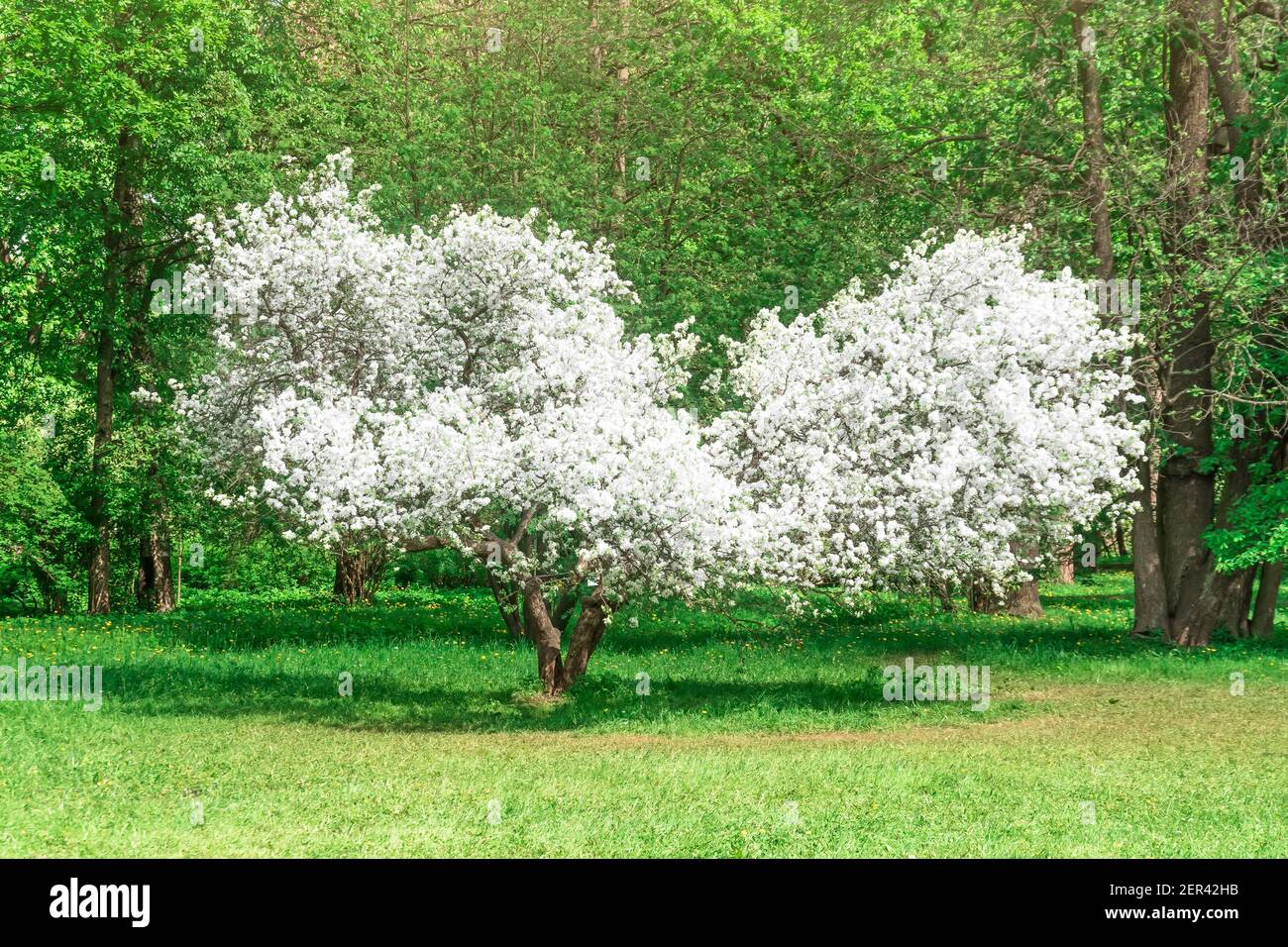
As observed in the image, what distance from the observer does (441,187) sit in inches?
1067

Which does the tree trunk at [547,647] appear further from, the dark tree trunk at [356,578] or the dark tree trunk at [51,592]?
the dark tree trunk at [51,592]

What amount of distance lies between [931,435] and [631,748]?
6.20 m

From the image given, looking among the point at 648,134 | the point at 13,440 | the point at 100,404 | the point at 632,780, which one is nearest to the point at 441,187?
the point at 648,134

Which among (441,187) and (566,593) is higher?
(441,187)

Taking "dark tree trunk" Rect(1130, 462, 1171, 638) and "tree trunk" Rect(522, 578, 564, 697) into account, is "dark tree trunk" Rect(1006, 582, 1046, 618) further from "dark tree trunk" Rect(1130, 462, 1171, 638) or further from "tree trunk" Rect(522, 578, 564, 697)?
"tree trunk" Rect(522, 578, 564, 697)

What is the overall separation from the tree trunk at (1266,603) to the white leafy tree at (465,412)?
1477cm

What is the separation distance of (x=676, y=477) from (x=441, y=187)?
42.7 ft

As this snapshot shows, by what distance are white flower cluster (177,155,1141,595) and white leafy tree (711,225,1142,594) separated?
0.15ft

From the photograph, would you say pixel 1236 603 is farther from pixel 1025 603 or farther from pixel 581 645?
pixel 581 645

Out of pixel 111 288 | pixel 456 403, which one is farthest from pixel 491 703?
pixel 111 288

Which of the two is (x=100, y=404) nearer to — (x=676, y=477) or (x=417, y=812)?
(x=676, y=477)

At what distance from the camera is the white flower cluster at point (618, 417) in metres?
17.0

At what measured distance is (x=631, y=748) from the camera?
16547 mm

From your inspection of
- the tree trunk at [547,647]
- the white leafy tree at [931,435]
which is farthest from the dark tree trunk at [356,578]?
the white leafy tree at [931,435]
